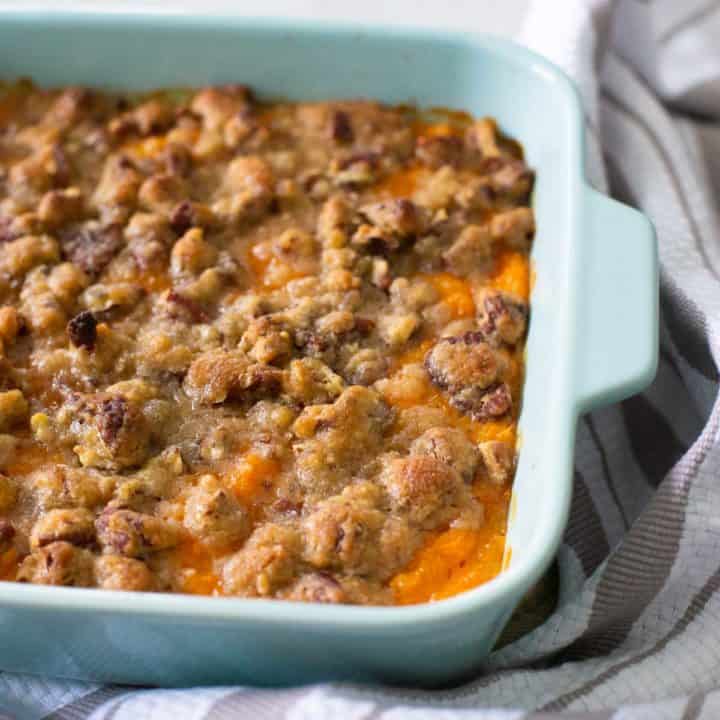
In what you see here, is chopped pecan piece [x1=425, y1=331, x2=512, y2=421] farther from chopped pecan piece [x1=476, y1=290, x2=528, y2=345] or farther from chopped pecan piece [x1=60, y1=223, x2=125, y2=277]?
chopped pecan piece [x1=60, y1=223, x2=125, y2=277]

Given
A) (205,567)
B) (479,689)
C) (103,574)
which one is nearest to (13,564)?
(103,574)

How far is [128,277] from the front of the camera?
6.54 ft

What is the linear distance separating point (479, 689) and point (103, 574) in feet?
1.58

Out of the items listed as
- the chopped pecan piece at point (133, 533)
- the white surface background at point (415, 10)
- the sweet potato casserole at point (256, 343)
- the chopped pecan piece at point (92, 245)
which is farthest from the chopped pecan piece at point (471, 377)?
the white surface background at point (415, 10)

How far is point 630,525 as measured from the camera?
6.37 feet

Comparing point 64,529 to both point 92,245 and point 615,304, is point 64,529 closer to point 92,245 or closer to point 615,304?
point 92,245

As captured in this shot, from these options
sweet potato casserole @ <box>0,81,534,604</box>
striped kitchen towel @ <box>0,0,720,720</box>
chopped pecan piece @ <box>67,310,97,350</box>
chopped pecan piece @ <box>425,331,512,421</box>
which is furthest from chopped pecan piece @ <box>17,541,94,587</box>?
chopped pecan piece @ <box>425,331,512,421</box>

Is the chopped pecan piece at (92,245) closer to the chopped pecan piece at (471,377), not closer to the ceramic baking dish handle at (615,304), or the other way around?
the chopped pecan piece at (471,377)

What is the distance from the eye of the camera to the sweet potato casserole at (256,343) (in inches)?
63.7

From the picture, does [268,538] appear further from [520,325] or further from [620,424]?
[620,424]

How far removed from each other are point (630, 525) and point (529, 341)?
32 centimetres

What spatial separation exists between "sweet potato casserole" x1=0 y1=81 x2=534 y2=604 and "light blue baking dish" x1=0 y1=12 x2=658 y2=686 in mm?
48

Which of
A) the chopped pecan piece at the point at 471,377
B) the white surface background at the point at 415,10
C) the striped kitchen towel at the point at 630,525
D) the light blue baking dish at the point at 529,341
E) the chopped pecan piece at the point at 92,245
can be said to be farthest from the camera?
the white surface background at the point at 415,10

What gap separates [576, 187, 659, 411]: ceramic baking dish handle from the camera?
1.63m
